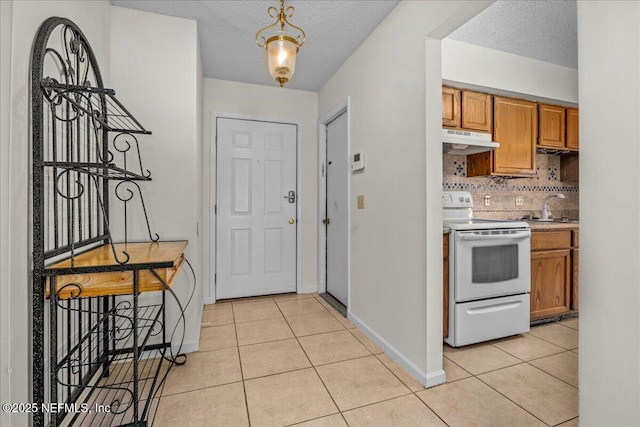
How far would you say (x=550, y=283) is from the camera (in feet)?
9.09

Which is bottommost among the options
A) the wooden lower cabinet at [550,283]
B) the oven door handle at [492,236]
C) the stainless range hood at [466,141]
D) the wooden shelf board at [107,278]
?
the wooden lower cabinet at [550,283]

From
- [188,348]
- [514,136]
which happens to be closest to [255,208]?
[188,348]

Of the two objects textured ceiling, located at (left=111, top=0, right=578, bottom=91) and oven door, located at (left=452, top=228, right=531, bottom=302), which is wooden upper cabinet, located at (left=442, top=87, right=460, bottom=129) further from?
oven door, located at (left=452, top=228, right=531, bottom=302)

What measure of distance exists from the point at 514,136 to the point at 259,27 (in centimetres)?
258

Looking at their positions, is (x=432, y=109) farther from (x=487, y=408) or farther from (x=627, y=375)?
(x=487, y=408)

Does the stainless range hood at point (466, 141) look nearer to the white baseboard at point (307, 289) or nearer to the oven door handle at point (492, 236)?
the oven door handle at point (492, 236)

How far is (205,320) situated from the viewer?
292 centimetres

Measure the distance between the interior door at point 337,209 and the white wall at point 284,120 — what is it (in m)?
0.24

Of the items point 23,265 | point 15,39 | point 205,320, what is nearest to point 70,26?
point 15,39

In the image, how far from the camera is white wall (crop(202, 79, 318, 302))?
11.1 feet

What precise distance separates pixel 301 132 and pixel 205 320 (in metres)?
2.36

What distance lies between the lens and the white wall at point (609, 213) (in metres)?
0.91

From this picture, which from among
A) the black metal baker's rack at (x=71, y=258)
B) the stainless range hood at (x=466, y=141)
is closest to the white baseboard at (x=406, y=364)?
the black metal baker's rack at (x=71, y=258)

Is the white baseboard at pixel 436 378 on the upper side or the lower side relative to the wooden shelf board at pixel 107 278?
lower
